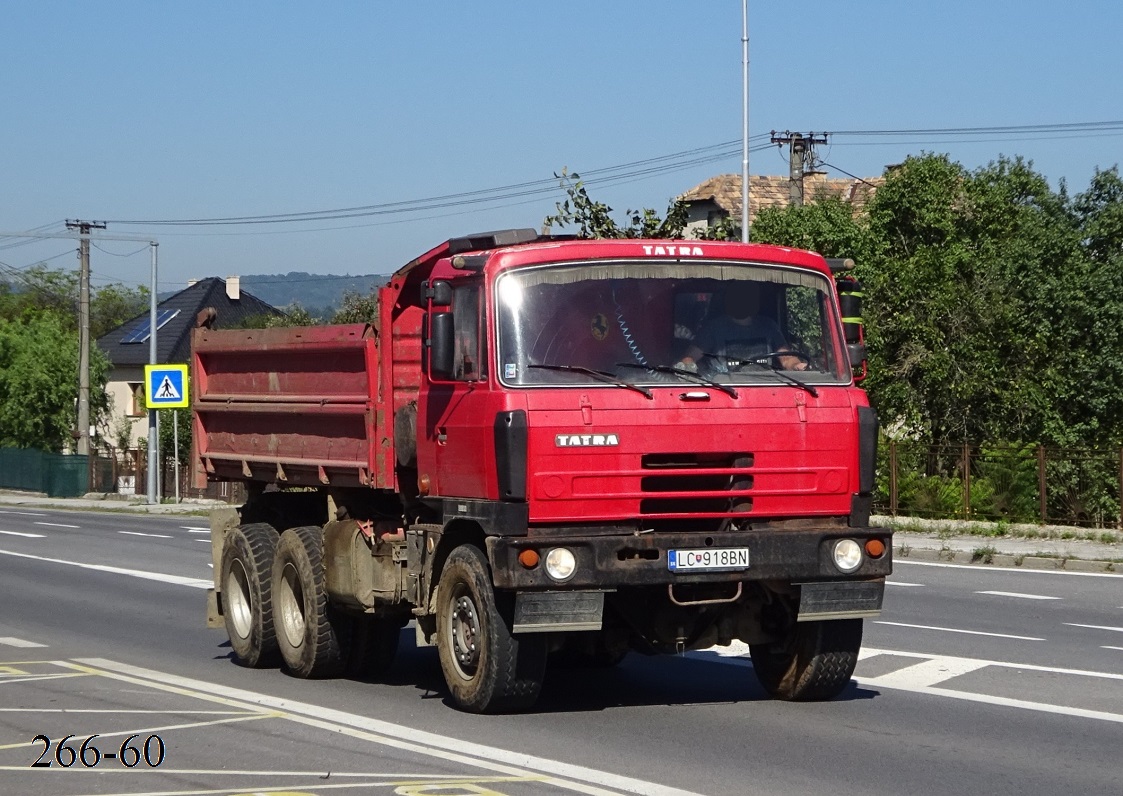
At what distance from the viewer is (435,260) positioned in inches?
427

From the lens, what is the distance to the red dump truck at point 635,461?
920 centimetres

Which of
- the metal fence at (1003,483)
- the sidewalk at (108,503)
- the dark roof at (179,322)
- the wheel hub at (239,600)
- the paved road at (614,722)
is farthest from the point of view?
the dark roof at (179,322)

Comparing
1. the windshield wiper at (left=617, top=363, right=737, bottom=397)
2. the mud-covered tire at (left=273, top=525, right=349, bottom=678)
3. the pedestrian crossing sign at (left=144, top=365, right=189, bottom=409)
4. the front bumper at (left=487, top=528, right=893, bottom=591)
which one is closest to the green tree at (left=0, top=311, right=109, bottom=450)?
the pedestrian crossing sign at (left=144, top=365, right=189, bottom=409)

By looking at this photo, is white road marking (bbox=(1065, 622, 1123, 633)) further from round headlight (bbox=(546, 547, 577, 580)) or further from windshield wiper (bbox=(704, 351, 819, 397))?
round headlight (bbox=(546, 547, 577, 580))

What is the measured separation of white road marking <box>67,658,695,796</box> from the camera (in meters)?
7.67

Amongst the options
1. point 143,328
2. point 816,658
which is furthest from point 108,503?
point 816,658

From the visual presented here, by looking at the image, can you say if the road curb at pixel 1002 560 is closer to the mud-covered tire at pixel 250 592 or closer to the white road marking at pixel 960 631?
the white road marking at pixel 960 631

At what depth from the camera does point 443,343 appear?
9.66 metres

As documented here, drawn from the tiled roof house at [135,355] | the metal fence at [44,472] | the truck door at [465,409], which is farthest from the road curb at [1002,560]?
the tiled roof house at [135,355]

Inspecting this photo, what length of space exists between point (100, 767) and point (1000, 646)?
24.2 ft

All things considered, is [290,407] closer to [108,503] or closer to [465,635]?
[465,635]

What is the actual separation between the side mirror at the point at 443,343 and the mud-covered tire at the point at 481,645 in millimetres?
1003

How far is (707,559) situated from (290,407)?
4.20m

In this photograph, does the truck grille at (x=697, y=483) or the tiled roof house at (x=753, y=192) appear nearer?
the truck grille at (x=697, y=483)
